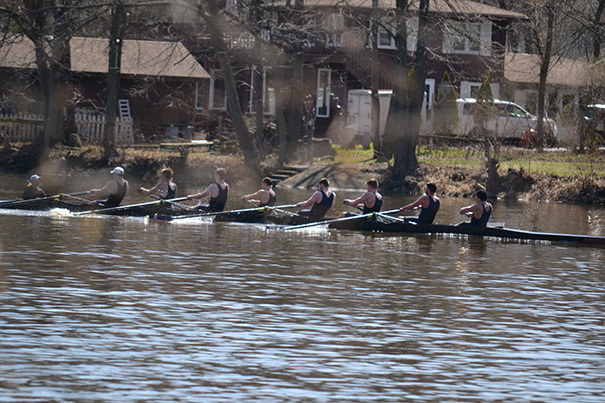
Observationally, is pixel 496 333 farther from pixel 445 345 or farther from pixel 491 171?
pixel 491 171

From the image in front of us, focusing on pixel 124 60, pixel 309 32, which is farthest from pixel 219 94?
pixel 309 32

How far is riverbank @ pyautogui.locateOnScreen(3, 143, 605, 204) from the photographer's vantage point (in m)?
29.8

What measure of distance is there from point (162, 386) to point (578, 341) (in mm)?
5264

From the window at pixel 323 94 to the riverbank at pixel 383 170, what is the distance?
5.84 metres

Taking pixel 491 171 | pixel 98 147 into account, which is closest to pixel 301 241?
pixel 491 171

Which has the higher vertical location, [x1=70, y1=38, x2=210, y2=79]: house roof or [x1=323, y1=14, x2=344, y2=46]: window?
[x1=323, y1=14, x2=344, y2=46]: window

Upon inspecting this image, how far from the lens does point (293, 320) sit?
419 inches

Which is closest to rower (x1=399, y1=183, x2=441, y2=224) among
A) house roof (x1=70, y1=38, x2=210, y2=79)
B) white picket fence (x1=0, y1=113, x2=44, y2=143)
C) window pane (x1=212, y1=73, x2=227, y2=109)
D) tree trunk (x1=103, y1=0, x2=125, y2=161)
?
tree trunk (x1=103, y1=0, x2=125, y2=161)

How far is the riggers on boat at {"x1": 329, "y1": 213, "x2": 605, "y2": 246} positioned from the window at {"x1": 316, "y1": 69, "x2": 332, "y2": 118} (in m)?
23.7

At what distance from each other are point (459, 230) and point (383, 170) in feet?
45.3

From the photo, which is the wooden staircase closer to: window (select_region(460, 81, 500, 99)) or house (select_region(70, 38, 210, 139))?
house (select_region(70, 38, 210, 139))

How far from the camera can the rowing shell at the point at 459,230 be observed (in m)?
18.2

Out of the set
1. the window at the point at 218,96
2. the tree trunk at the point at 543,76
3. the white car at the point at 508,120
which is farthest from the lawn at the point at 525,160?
the window at the point at 218,96

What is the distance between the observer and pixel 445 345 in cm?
971
